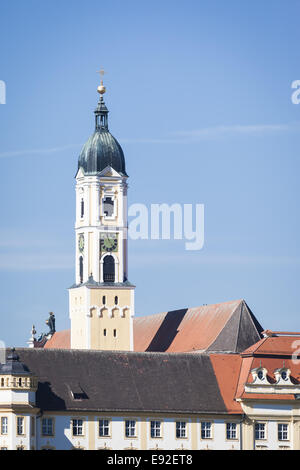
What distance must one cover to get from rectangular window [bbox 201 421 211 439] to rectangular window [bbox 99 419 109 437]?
665 cm

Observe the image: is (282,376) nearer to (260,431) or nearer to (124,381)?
(260,431)

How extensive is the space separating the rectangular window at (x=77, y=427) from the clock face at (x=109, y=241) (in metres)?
29.9

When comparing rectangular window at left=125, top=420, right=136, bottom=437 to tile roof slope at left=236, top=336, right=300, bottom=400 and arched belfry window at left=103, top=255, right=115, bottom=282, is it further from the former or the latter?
arched belfry window at left=103, top=255, right=115, bottom=282

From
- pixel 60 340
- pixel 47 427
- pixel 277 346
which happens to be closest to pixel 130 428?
pixel 47 427

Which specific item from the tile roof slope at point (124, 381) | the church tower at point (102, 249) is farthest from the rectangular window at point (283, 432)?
the church tower at point (102, 249)

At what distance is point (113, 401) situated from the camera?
131375mm

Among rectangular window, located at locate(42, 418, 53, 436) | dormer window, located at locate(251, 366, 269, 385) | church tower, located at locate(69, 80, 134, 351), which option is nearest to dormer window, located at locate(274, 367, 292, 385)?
dormer window, located at locate(251, 366, 269, 385)

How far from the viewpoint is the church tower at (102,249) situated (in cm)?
15662

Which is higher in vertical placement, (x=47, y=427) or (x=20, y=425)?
(x=20, y=425)

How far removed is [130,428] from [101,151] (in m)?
33.7

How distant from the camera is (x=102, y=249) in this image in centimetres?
15762

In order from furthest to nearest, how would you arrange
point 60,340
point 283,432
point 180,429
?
point 60,340 → point 283,432 → point 180,429
